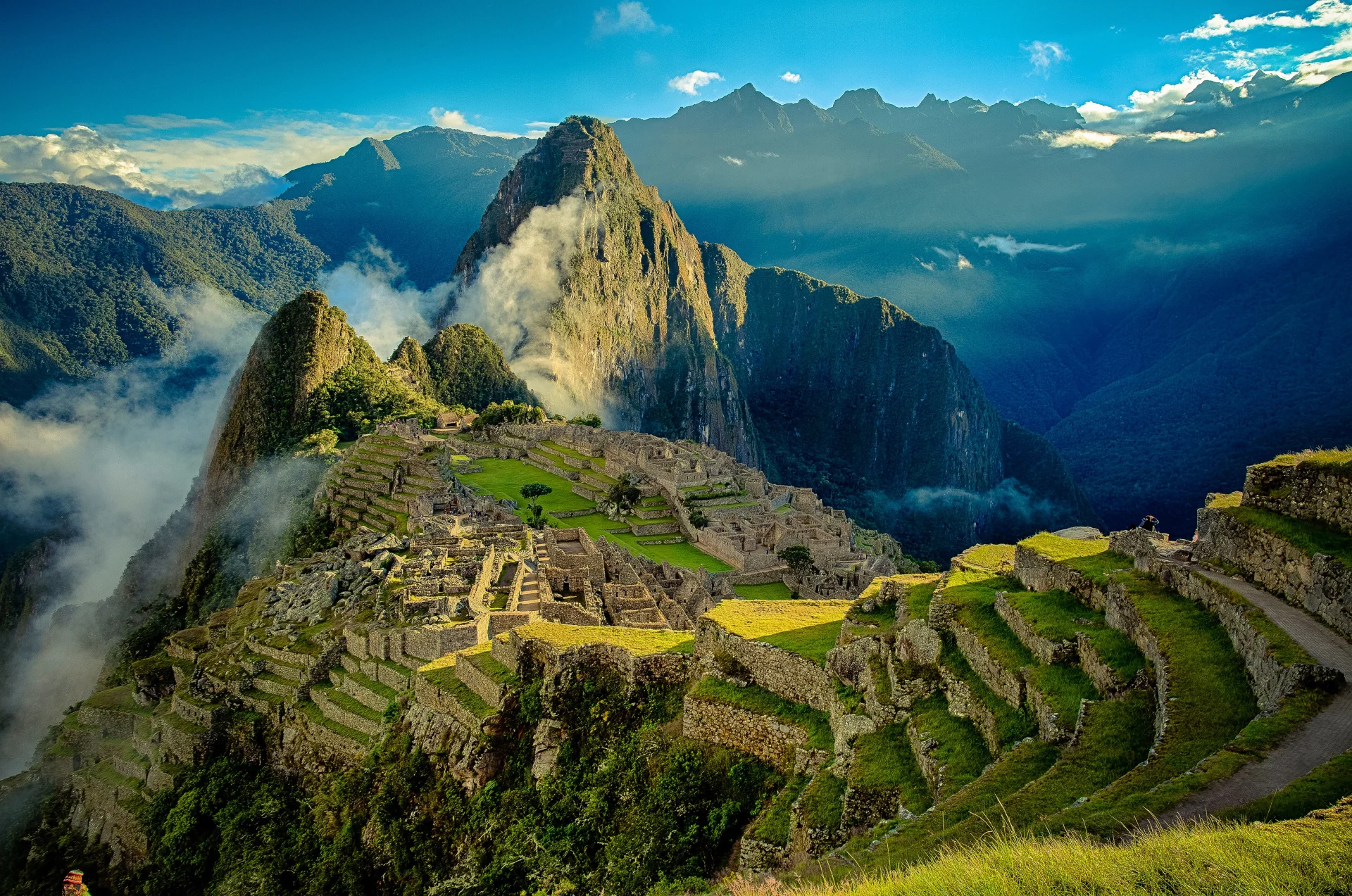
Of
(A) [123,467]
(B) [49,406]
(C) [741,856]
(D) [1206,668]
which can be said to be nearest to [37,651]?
(A) [123,467]

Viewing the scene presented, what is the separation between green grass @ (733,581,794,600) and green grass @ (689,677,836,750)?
2662cm

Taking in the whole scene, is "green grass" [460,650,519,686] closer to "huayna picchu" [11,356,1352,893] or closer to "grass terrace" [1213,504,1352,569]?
"huayna picchu" [11,356,1352,893]

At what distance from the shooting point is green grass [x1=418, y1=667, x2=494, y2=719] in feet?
50.7

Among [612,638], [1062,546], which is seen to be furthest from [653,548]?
[1062,546]

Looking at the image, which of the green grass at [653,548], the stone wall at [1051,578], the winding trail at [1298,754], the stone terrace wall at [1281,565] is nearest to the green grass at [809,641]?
the stone wall at [1051,578]

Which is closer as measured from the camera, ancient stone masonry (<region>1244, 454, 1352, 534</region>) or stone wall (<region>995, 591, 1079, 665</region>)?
ancient stone masonry (<region>1244, 454, 1352, 534</region>)

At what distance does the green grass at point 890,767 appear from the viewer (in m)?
9.73

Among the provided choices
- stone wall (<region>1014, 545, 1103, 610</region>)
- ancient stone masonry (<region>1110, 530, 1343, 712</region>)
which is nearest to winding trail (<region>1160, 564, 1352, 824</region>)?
ancient stone masonry (<region>1110, 530, 1343, 712</region>)

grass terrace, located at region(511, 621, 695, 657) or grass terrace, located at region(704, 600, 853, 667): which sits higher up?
grass terrace, located at region(704, 600, 853, 667)

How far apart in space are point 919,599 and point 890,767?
4.71m

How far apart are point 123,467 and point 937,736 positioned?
382 ft

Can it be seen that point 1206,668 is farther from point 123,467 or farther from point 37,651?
point 123,467

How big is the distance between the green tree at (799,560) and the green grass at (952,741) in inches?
1319

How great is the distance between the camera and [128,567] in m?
74.2
